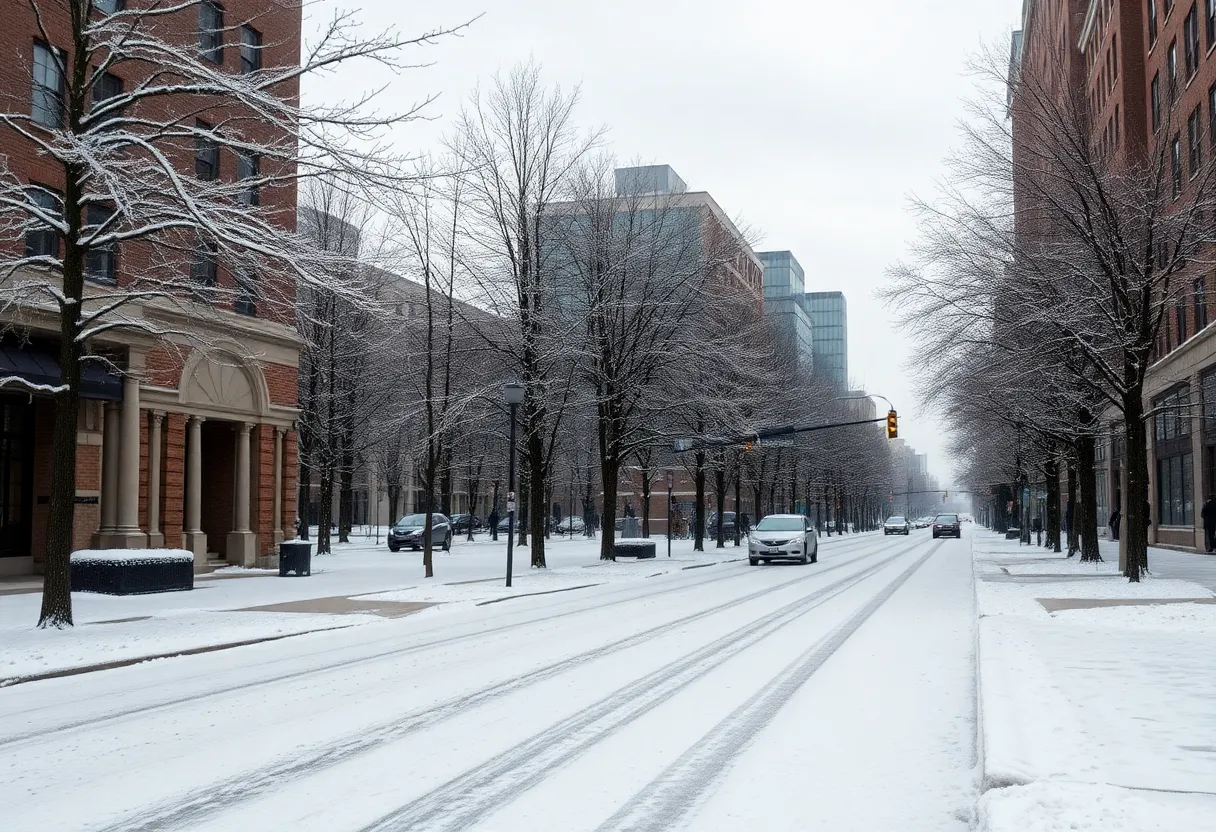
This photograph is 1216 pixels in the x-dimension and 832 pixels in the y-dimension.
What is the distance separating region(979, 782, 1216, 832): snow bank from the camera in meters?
4.71

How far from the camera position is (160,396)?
2692 centimetres

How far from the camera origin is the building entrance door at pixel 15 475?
81.1 feet

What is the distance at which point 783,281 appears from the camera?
15012cm

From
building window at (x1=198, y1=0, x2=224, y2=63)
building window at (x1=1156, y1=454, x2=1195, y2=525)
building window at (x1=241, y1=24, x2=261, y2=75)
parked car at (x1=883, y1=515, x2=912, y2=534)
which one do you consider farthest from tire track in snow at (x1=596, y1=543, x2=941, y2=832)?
parked car at (x1=883, y1=515, x2=912, y2=534)

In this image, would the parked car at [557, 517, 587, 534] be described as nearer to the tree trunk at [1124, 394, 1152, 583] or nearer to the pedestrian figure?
the pedestrian figure

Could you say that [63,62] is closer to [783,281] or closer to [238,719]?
[238,719]

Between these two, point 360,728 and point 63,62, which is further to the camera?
point 63,62

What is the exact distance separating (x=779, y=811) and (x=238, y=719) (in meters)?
4.67

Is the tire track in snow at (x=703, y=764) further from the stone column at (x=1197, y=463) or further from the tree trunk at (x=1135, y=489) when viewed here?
the stone column at (x=1197, y=463)

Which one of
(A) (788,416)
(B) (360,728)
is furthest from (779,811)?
(A) (788,416)

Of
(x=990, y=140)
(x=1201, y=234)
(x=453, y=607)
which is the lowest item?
(x=453, y=607)

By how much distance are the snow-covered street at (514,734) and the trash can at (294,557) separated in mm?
12958

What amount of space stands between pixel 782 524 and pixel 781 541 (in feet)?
4.67

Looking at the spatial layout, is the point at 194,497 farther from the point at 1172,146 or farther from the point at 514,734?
the point at 1172,146
